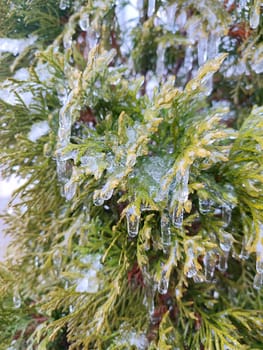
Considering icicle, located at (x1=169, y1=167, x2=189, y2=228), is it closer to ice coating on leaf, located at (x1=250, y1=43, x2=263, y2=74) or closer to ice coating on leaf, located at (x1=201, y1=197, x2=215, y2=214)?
ice coating on leaf, located at (x1=201, y1=197, x2=215, y2=214)

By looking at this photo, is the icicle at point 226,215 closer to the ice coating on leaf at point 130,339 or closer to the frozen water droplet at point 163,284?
the frozen water droplet at point 163,284

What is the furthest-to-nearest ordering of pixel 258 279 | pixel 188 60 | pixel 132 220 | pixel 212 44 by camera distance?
pixel 188 60 → pixel 212 44 → pixel 258 279 → pixel 132 220

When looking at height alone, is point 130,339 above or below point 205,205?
below

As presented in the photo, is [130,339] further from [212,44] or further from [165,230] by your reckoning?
[212,44]

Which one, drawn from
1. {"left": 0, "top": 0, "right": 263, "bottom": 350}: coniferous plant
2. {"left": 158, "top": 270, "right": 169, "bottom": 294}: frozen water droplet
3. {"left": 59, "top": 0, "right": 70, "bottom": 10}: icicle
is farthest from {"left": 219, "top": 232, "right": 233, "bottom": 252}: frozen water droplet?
{"left": 59, "top": 0, "right": 70, "bottom": 10}: icicle

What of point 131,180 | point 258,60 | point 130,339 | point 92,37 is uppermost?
point 92,37

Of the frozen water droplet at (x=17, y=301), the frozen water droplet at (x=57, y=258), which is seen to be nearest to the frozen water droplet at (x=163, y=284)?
the frozen water droplet at (x=57, y=258)

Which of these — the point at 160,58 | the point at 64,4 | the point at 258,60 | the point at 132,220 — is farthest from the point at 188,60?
the point at 132,220
